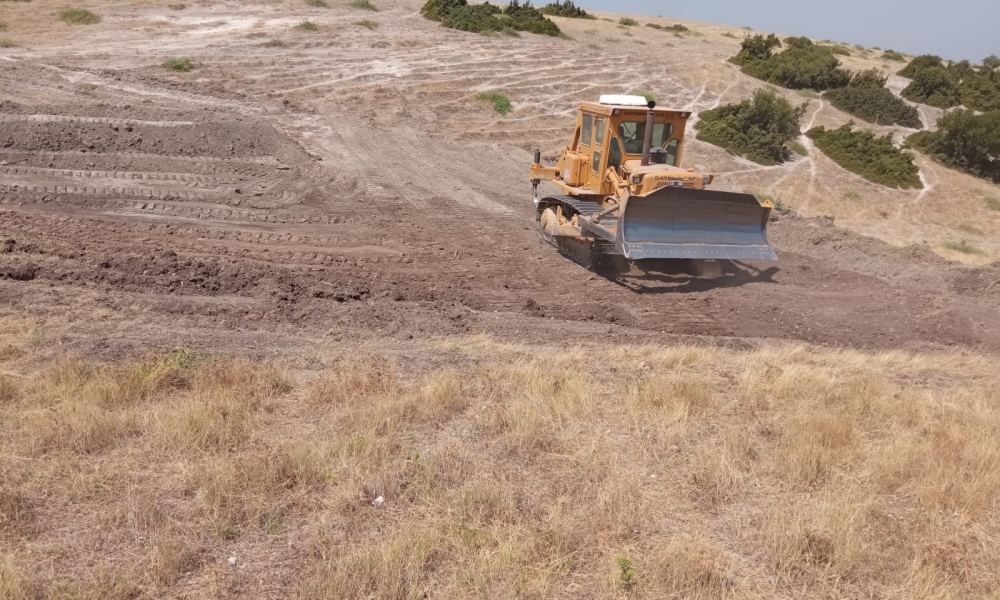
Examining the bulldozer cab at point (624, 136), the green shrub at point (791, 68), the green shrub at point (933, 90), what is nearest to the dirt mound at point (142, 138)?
the bulldozer cab at point (624, 136)

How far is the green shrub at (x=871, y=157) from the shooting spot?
958 inches

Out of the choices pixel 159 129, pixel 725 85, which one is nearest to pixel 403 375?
pixel 159 129

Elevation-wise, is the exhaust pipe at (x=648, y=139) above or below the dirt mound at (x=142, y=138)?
above

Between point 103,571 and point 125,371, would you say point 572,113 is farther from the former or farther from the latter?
point 103,571

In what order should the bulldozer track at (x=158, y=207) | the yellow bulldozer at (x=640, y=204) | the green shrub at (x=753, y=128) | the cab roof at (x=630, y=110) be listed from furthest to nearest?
the green shrub at (x=753, y=128) → the bulldozer track at (x=158, y=207) → the cab roof at (x=630, y=110) → the yellow bulldozer at (x=640, y=204)

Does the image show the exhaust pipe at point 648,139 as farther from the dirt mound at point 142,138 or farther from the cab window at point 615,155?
the dirt mound at point 142,138

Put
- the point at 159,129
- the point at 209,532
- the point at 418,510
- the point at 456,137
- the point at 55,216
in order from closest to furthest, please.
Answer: the point at 209,532 < the point at 418,510 < the point at 55,216 < the point at 159,129 < the point at 456,137

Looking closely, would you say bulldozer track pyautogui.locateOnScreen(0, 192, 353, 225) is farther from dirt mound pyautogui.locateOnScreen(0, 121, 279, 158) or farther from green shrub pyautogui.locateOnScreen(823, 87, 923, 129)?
green shrub pyautogui.locateOnScreen(823, 87, 923, 129)

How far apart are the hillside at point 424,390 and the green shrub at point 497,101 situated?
633 centimetres

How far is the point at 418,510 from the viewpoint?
4.34 meters

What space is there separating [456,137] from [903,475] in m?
17.0

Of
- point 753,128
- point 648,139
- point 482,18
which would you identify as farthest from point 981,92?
point 648,139

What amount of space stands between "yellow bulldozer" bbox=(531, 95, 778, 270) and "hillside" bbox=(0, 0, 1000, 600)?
24.1 inches

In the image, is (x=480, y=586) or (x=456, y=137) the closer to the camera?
(x=480, y=586)
